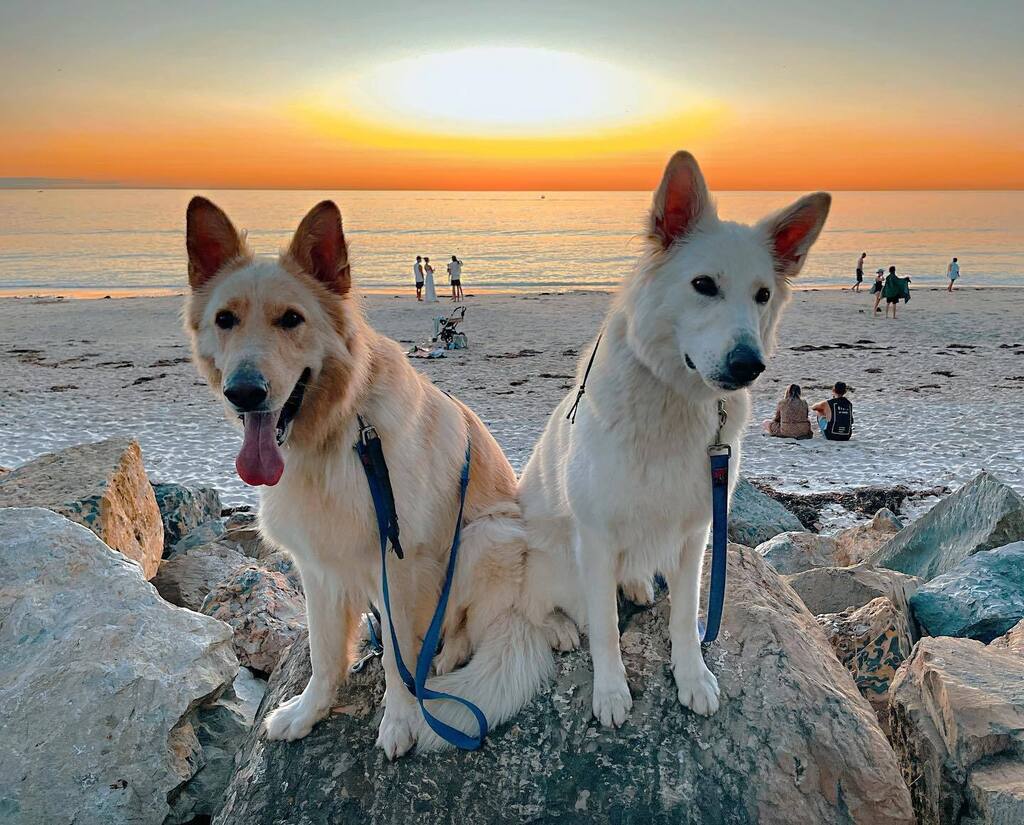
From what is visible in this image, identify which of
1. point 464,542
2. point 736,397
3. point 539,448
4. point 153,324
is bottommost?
point 153,324

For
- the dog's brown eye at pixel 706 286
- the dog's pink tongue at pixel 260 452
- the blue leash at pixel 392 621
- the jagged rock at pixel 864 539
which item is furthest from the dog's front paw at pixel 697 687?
the jagged rock at pixel 864 539

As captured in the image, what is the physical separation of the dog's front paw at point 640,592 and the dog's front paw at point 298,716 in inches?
61.5

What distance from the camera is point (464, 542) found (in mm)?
3236

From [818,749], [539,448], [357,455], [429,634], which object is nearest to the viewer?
[818,749]

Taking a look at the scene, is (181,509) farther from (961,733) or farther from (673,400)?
(961,733)

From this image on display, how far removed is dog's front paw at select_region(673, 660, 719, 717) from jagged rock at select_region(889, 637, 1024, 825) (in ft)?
2.97

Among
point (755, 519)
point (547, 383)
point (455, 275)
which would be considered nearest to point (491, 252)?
point (455, 275)

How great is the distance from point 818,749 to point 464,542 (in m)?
1.74

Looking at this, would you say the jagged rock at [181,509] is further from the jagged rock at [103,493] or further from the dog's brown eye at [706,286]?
the dog's brown eye at [706,286]

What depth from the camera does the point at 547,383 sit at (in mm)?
15828

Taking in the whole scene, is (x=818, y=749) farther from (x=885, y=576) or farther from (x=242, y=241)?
(x=242, y=241)

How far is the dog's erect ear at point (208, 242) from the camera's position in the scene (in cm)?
277

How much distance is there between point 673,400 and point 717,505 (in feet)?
1.61

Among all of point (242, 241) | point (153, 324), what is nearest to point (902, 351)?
point (242, 241)
